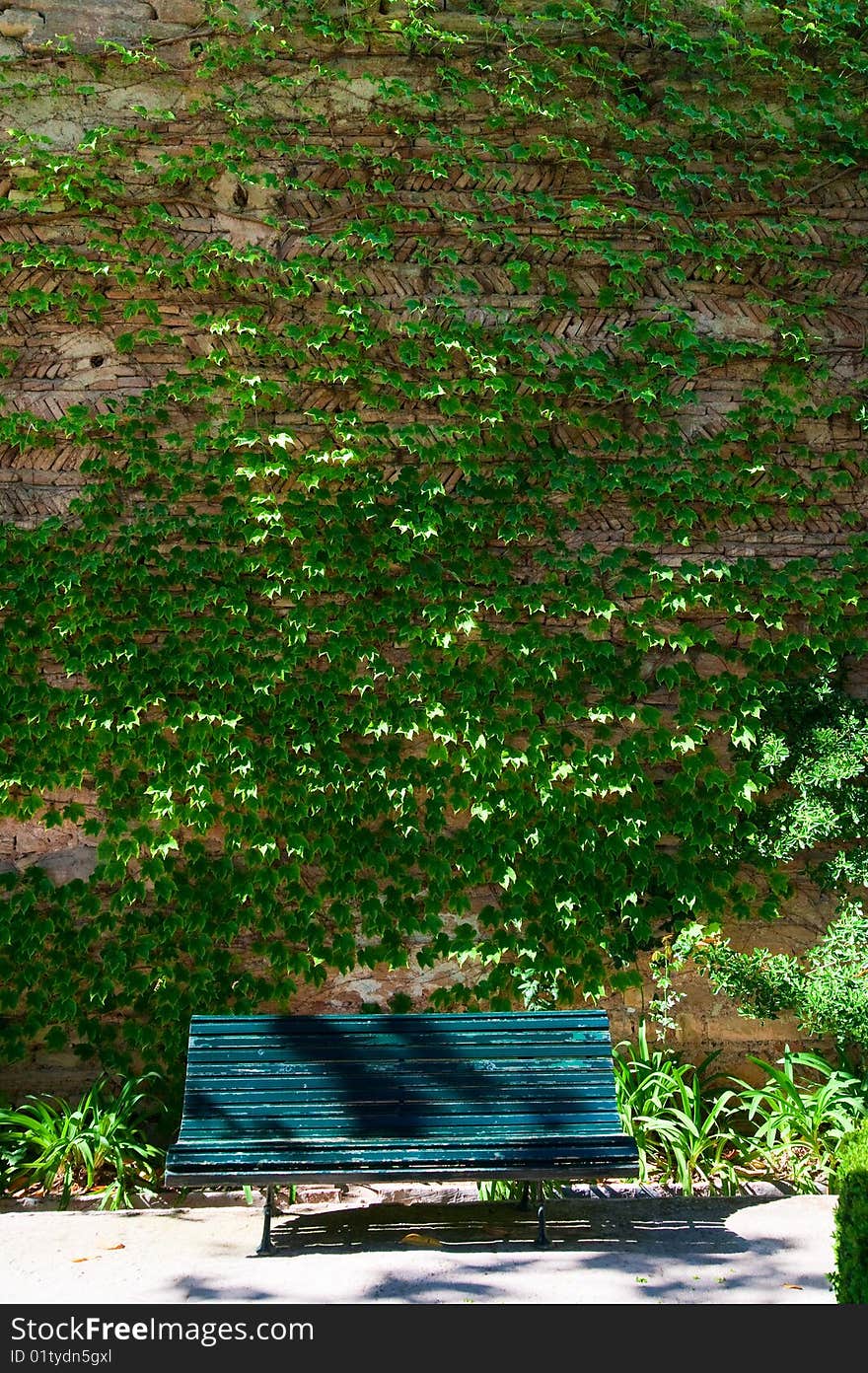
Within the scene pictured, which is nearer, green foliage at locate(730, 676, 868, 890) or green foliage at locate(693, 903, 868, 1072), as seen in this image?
green foliage at locate(693, 903, 868, 1072)

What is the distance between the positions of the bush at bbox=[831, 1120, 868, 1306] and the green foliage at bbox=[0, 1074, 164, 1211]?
2.66 metres

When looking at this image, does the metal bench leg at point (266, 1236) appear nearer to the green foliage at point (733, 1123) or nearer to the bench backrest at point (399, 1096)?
the bench backrest at point (399, 1096)

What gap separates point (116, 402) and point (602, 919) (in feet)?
10.9

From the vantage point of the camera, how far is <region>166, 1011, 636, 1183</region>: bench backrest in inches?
137

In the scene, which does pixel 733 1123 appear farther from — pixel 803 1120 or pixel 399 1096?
pixel 399 1096

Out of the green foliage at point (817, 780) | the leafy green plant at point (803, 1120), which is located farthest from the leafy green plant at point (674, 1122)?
the green foliage at point (817, 780)

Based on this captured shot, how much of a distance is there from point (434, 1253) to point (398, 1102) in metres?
0.49

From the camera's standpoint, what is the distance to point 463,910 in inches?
199

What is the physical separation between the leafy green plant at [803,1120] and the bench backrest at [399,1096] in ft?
3.82

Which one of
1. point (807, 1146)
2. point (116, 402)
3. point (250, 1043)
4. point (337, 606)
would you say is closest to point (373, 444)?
point (337, 606)

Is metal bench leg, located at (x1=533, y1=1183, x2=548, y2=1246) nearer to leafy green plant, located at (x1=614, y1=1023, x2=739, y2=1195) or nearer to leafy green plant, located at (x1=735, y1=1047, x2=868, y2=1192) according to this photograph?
leafy green plant, located at (x1=614, y1=1023, x2=739, y2=1195)

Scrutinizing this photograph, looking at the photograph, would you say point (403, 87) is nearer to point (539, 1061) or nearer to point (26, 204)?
point (26, 204)

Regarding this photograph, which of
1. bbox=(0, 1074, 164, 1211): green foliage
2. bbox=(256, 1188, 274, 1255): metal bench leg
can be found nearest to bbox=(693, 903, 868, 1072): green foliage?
bbox=(256, 1188, 274, 1255): metal bench leg

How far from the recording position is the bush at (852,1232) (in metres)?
2.57
